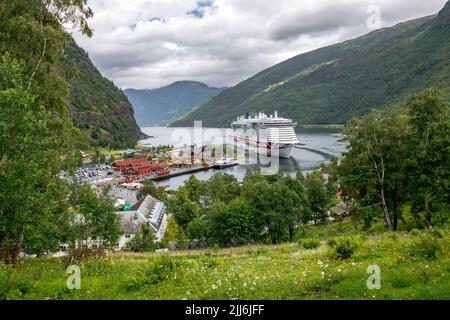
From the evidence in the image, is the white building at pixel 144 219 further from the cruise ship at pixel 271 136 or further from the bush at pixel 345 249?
the cruise ship at pixel 271 136

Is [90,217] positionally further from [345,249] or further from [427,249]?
[427,249]

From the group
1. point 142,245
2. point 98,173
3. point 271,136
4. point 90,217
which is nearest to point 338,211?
point 142,245

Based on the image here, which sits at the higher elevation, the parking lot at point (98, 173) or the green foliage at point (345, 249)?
the green foliage at point (345, 249)

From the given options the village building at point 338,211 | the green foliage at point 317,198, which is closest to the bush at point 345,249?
the green foliage at point 317,198

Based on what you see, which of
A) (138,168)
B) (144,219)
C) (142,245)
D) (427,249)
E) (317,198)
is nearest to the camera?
(427,249)
